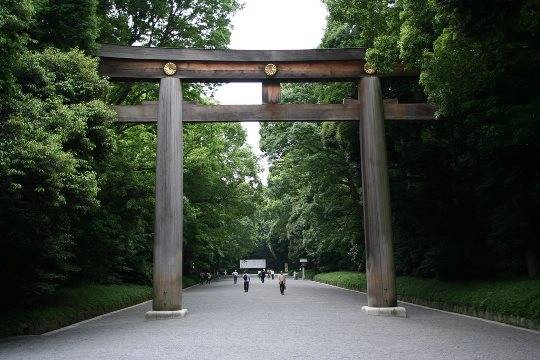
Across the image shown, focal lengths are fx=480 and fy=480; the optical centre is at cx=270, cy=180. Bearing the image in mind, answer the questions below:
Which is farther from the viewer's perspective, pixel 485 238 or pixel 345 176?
pixel 345 176

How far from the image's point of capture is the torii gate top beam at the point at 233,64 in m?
13.9

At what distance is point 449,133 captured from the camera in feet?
53.1

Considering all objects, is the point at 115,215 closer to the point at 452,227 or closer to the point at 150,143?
the point at 150,143

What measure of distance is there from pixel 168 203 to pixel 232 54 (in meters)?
4.77

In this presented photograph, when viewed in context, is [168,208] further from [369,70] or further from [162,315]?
[369,70]

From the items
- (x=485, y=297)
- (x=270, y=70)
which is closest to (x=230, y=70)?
(x=270, y=70)

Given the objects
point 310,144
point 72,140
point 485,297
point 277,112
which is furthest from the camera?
point 310,144

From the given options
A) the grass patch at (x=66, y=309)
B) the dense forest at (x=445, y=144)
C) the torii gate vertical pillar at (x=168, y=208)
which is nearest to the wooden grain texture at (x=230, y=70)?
the torii gate vertical pillar at (x=168, y=208)

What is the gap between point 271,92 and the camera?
14320 mm

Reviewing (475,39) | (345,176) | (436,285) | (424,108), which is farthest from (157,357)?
(345,176)

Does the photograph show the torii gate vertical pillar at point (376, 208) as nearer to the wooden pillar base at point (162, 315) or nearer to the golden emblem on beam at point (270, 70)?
the golden emblem on beam at point (270, 70)

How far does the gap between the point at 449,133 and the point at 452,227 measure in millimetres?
3286

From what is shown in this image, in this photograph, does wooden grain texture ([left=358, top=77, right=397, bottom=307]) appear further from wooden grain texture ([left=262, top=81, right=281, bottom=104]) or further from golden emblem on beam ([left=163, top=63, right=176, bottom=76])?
golden emblem on beam ([left=163, top=63, right=176, bottom=76])

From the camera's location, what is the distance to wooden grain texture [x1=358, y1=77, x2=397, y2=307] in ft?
42.2
